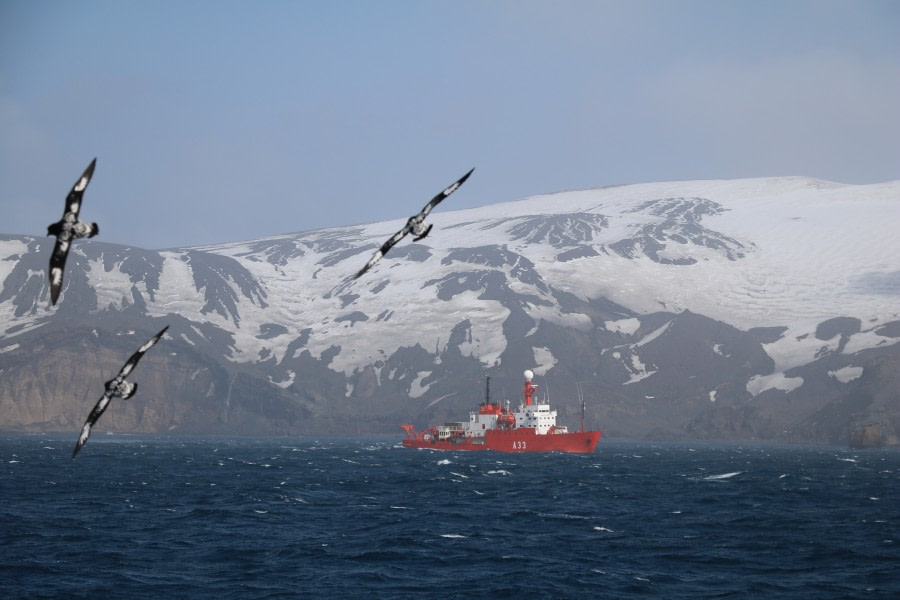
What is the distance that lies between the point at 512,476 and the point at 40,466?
65.8 meters

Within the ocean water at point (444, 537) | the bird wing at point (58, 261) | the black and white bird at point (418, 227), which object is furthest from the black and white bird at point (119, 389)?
the ocean water at point (444, 537)

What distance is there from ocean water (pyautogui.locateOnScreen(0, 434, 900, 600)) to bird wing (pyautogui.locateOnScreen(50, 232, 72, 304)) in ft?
105

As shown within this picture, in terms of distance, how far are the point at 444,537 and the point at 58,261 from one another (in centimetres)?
5402

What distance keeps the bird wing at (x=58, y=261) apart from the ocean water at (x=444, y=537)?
105 feet

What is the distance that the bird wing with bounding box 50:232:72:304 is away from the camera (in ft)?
95.5

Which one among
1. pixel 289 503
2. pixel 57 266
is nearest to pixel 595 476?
pixel 289 503

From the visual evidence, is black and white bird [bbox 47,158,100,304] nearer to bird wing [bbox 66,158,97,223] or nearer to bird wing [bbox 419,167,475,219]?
bird wing [bbox 66,158,97,223]

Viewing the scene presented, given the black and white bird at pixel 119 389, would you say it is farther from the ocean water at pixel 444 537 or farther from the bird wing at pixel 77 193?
the ocean water at pixel 444 537

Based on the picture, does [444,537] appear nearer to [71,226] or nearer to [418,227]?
[418,227]

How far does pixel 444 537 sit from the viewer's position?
8006cm

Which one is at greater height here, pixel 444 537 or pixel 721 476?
pixel 444 537

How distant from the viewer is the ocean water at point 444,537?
6222 centimetres

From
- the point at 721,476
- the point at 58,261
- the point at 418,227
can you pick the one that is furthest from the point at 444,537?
the point at 721,476

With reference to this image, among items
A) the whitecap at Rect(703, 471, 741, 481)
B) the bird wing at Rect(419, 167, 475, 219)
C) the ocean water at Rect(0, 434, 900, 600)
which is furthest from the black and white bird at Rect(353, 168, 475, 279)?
the whitecap at Rect(703, 471, 741, 481)
